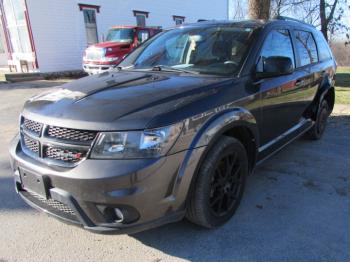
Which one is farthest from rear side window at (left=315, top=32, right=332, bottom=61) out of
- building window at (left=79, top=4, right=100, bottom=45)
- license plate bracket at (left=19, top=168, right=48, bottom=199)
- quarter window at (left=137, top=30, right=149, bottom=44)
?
building window at (left=79, top=4, right=100, bottom=45)

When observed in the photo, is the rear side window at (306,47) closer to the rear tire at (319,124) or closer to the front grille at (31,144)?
the rear tire at (319,124)

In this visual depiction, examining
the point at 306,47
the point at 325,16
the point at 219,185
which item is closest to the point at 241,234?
the point at 219,185

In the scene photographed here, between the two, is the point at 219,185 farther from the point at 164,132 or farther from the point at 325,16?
the point at 325,16

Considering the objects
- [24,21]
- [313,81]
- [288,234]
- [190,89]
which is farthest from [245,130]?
[24,21]

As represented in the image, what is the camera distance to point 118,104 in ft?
8.45

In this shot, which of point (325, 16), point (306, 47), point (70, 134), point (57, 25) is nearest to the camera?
point (70, 134)

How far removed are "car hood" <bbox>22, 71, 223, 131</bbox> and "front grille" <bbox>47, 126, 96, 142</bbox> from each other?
4 cm

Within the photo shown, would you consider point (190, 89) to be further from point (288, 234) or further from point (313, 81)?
point (313, 81)

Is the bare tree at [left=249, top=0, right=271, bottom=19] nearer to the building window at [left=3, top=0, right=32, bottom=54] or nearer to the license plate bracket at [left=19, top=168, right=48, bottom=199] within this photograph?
the license plate bracket at [left=19, top=168, right=48, bottom=199]

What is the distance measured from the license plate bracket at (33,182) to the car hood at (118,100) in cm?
41

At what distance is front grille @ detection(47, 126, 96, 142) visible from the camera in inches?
93.7

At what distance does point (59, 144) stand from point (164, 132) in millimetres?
745

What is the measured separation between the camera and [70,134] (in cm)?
244

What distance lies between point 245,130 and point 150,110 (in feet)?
3.75
